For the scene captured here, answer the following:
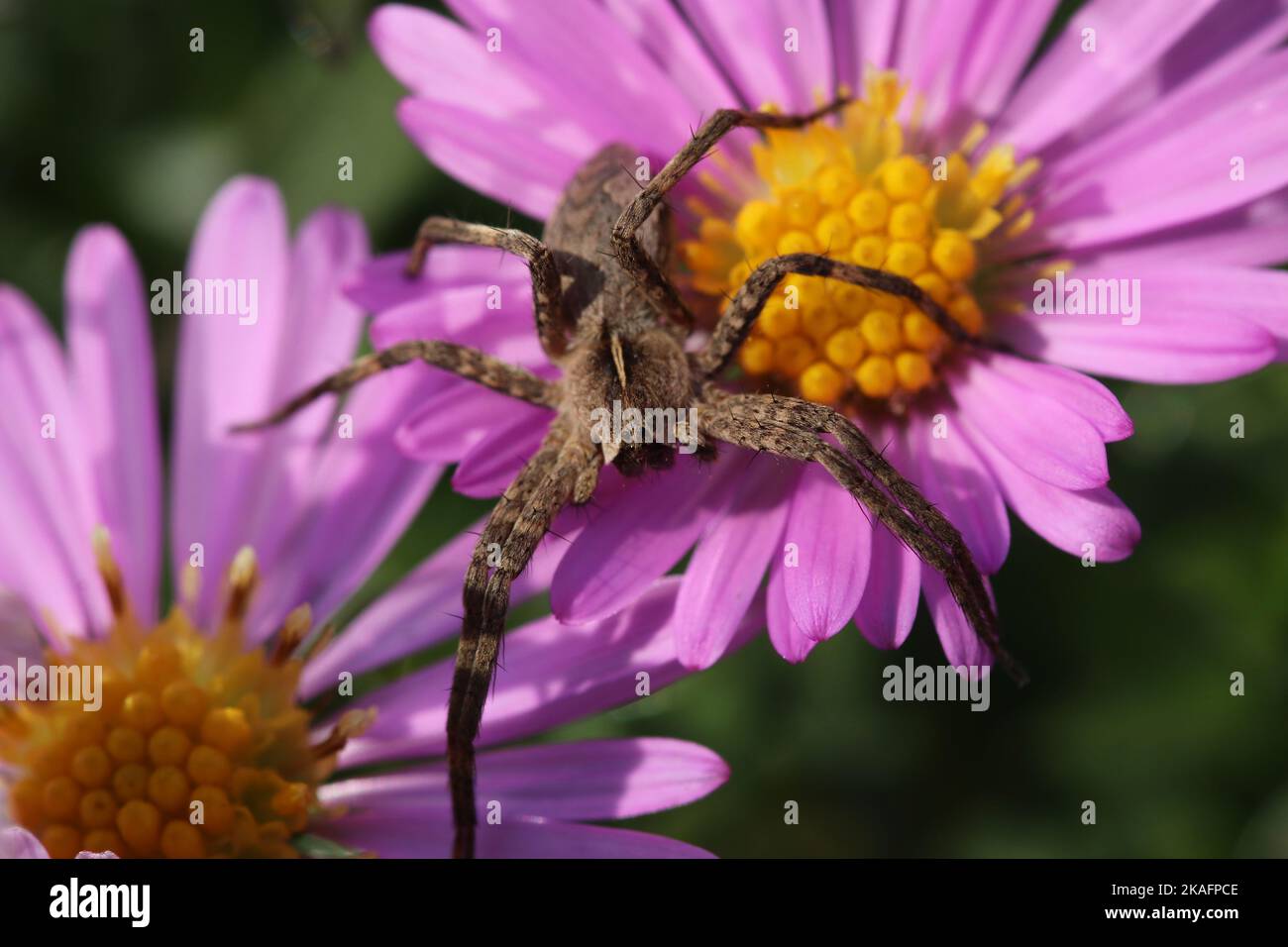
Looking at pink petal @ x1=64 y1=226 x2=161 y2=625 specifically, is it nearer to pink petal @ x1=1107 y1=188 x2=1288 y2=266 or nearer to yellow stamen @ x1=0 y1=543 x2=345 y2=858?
yellow stamen @ x1=0 y1=543 x2=345 y2=858

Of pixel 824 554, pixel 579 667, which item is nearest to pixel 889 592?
pixel 824 554

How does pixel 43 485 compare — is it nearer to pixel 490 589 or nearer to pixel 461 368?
pixel 461 368

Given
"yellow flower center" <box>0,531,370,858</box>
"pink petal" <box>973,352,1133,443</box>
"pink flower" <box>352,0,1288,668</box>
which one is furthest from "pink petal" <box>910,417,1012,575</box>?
"yellow flower center" <box>0,531,370,858</box>

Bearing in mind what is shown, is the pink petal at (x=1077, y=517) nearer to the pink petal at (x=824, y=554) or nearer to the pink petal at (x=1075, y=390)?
the pink petal at (x=1075, y=390)

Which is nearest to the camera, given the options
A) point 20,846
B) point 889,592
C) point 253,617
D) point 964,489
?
point 20,846

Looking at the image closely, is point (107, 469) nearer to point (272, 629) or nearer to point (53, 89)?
point (272, 629)
